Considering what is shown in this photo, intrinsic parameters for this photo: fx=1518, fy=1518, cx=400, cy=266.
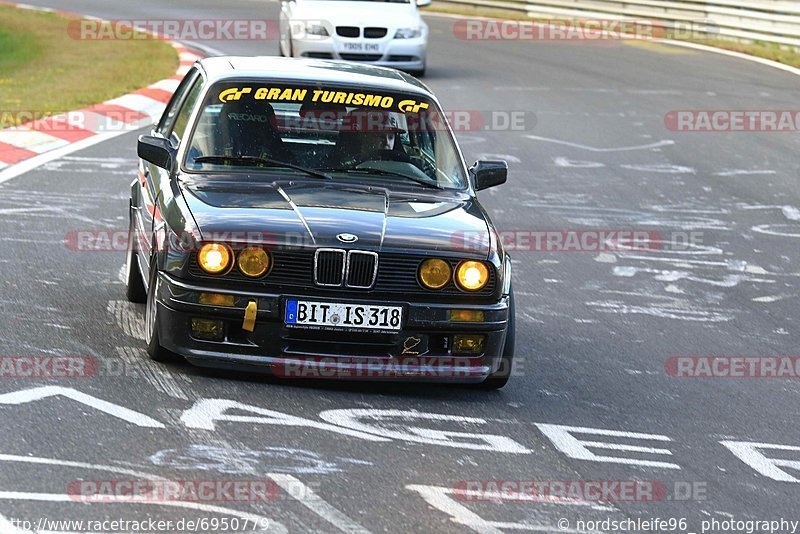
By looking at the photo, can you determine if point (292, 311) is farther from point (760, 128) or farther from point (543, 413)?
point (760, 128)

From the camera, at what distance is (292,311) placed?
663 centimetres

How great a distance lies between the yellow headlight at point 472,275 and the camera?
22.3ft

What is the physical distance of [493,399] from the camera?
23.0 feet

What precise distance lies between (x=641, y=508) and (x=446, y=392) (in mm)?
1725

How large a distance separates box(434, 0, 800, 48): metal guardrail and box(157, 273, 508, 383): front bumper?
20.4 m

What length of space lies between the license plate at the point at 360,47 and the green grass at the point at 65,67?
2.36 m

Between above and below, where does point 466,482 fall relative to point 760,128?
above

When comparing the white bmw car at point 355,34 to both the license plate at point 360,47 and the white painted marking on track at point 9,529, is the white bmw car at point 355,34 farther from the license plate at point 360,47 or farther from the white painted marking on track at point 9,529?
the white painted marking on track at point 9,529

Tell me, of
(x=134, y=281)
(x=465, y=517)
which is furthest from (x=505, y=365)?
(x=134, y=281)

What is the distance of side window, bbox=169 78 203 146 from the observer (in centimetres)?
804

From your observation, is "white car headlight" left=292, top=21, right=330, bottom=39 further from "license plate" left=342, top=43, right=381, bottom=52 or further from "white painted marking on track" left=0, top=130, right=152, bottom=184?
"white painted marking on track" left=0, top=130, right=152, bottom=184

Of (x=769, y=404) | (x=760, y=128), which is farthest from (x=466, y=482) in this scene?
(x=760, y=128)
